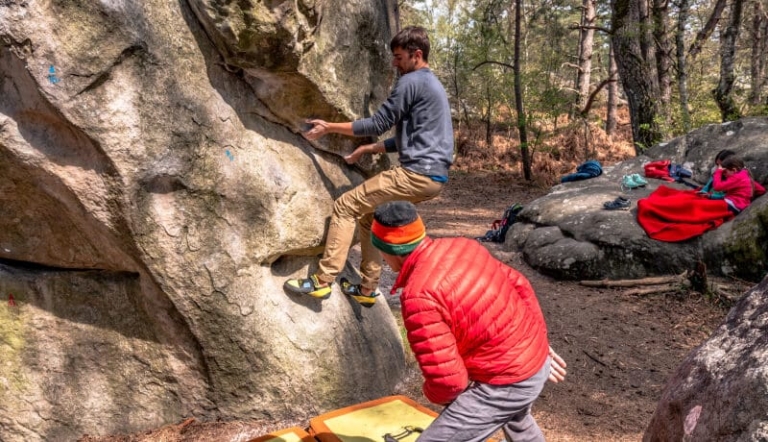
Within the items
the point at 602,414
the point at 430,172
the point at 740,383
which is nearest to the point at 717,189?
the point at 602,414

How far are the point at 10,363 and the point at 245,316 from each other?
64.1 inches

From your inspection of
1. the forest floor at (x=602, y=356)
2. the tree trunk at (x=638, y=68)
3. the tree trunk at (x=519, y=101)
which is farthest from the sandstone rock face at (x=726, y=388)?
the tree trunk at (x=519, y=101)

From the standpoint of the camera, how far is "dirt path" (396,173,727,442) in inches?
170

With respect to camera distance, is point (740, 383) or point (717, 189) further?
point (717, 189)

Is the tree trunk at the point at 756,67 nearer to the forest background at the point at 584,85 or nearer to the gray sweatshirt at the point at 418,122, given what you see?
the forest background at the point at 584,85

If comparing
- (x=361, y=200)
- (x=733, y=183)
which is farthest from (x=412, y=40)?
(x=733, y=183)

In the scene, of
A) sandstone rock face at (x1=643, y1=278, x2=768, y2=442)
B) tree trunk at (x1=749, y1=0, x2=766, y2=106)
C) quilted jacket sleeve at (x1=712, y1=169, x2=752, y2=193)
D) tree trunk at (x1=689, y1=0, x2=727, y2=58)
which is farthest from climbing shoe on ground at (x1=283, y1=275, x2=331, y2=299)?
tree trunk at (x1=749, y1=0, x2=766, y2=106)

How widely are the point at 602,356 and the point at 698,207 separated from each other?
3293 mm

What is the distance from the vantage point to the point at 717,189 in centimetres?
771

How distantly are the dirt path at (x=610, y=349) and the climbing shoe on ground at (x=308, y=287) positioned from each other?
1.21m

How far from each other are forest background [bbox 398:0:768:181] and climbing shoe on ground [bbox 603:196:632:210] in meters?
4.14

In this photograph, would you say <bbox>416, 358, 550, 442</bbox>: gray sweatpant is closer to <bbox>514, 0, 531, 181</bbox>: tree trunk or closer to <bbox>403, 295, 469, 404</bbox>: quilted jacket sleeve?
<bbox>403, 295, 469, 404</bbox>: quilted jacket sleeve

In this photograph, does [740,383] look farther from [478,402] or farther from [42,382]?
[42,382]

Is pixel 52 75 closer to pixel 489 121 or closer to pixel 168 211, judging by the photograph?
pixel 168 211
